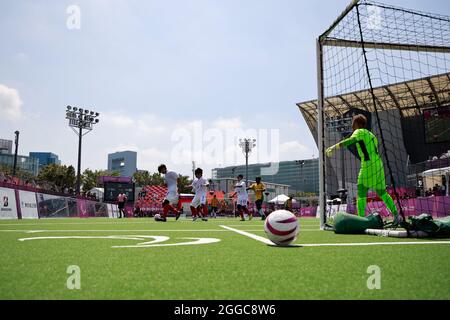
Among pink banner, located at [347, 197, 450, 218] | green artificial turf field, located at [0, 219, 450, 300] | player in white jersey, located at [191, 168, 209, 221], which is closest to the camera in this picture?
green artificial turf field, located at [0, 219, 450, 300]

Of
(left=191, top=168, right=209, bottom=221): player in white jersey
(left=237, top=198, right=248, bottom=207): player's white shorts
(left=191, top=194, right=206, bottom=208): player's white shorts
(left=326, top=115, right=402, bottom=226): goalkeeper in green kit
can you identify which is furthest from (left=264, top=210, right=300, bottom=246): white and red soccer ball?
(left=237, top=198, right=248, bottom=207): player's white shorts

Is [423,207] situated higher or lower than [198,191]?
lower

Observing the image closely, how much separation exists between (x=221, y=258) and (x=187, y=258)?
32 cm

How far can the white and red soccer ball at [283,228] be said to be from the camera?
4.48 m

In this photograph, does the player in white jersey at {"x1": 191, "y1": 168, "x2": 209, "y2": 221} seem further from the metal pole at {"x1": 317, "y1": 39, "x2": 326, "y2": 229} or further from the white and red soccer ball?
the white and red soccer ball

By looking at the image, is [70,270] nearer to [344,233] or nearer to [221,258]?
[221,258]

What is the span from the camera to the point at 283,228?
4473 mm

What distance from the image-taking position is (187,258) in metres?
3.31

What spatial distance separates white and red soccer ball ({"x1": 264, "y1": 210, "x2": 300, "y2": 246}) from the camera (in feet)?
14.7

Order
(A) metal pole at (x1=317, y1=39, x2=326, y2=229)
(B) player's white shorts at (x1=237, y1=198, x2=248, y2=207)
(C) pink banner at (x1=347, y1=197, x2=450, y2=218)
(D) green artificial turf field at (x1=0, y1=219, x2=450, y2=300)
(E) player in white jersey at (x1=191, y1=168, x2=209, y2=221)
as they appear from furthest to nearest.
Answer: (B) player's white shorts at (x1=237, y1=198, x2=248, y2=207)
(C) pink banner at (x1=347, y1=197, x2=450, y2=218)
(E) player in white jersey at (x1=191, y1=168, x2=209, y2=221)
(A) metal pole at (x1=317, y1=39, x2=326, y2=229)
(D) green artificial turf field at (x1=0, y1=219, x2=450, y2=300)

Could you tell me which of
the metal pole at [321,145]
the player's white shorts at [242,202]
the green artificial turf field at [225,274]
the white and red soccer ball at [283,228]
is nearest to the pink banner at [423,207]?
the player's white shorts at [242,202]

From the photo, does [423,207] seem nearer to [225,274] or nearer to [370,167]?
[370,167]

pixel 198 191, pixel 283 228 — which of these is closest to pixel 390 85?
pixel 198 191
